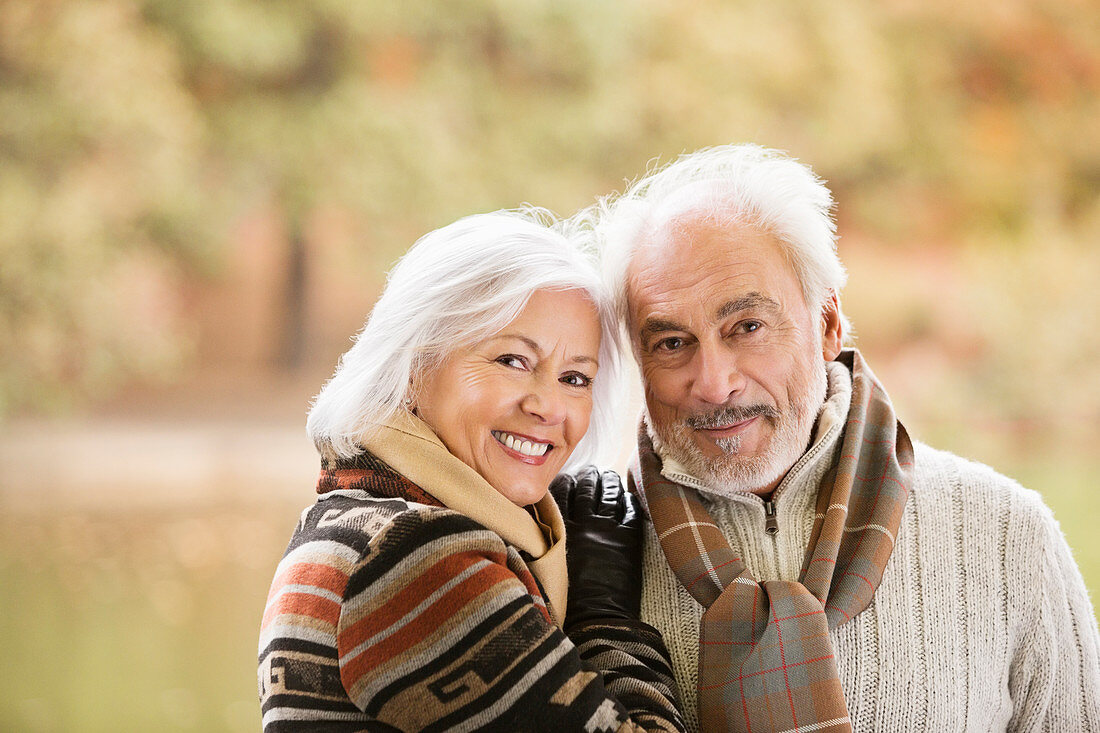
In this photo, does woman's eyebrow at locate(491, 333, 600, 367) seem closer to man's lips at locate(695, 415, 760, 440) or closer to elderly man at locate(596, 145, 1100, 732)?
elderly man at locate(596, 145, 1100, 732)

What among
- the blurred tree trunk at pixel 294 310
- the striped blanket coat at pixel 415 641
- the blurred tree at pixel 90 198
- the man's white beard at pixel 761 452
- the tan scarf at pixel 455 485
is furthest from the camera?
the blurred tree trunk at pixel 294 310

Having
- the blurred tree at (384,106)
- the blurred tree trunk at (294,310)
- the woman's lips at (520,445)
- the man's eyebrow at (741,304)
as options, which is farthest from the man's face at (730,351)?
the blurred tree trunk at (294,310)

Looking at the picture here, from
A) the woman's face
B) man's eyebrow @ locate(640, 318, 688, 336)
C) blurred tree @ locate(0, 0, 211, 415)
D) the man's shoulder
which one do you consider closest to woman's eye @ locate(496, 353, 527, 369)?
the woman's face

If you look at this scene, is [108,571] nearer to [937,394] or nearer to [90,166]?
[90,166]

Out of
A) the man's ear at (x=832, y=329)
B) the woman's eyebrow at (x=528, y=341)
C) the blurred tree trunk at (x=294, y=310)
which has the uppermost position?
the blurred tree trunk at (x=294, y=310)

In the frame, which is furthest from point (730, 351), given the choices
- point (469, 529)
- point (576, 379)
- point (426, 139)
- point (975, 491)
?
point (426, 139)

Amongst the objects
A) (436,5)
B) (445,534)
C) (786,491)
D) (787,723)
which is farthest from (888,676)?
(436,5)

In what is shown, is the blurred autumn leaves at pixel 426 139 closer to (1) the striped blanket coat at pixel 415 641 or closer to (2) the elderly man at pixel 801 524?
(2) the elderly man at pixel 801 524

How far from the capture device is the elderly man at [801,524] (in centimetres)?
168

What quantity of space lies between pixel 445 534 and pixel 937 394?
4350 mm

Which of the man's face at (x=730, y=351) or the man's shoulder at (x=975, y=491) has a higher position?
the man's face at (x=730, y=351)

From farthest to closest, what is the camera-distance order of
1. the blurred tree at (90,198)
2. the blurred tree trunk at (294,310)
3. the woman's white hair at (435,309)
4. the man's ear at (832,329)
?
the blurred tree trunk at (294,310)
the blurred tree at (90,198)
the man's ear at (832,329)
the woman's white hair at (435,309)

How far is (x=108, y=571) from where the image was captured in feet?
13.8

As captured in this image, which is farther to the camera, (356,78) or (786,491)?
(356,78)
